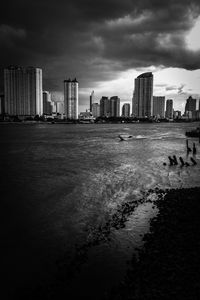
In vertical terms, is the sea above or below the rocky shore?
below

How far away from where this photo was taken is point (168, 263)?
12180mm

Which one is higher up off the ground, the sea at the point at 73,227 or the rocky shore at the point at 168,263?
the rocky shore at the point at 168,263

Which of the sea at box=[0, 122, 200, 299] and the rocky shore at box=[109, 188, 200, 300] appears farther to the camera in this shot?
the sea at box=[0, 122, 200, 299]

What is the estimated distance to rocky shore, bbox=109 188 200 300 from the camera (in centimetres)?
1033

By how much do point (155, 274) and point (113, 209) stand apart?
10.5 meters

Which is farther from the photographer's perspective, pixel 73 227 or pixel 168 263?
pixel 73 227

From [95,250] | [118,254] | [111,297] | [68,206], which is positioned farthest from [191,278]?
[68,206]

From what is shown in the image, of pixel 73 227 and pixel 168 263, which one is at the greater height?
pixel 168 263

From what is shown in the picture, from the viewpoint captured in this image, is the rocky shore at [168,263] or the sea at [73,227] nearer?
the rocky shore at [168,263]

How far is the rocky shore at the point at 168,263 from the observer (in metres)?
10.3

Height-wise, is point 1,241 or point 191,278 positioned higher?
point 191,278

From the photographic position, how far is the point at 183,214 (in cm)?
1792

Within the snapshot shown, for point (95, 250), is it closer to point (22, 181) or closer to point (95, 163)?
point (22, 181)

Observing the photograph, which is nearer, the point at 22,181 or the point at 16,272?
the point at 16,272
